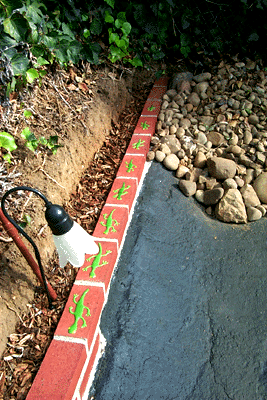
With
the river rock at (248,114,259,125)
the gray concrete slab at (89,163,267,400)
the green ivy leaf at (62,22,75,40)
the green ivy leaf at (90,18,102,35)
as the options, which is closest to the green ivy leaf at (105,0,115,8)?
the green ivy leaf at (90,18,102,35)

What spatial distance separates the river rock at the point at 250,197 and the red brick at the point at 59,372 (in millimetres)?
1472

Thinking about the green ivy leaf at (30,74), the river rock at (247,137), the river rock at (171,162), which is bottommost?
the river rock at (171,162)

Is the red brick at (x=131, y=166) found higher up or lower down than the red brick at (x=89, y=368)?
higher up

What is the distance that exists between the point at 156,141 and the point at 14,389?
79.2 inches

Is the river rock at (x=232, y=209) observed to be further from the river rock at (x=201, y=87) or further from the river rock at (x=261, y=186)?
the river rock at (x=201, y=87)

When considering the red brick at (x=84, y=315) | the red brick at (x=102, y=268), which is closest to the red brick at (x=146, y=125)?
the red brick at (x=102, y=268)

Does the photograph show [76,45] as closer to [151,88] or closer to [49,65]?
[49,65]

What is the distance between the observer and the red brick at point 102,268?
174cm

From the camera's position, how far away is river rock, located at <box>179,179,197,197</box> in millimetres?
2348

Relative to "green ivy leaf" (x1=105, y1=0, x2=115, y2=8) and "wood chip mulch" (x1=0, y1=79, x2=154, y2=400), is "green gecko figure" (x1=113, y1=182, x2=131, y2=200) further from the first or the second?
"green ivy leaf" (x1=105, y1=0, x2=115, y2=8)

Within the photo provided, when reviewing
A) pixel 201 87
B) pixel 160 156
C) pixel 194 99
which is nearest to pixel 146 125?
pixel 160 156

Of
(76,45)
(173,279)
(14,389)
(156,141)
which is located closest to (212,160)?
(156,141)

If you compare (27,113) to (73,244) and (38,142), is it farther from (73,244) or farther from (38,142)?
(73,244)

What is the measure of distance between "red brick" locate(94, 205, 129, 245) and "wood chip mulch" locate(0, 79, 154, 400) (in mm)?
79
